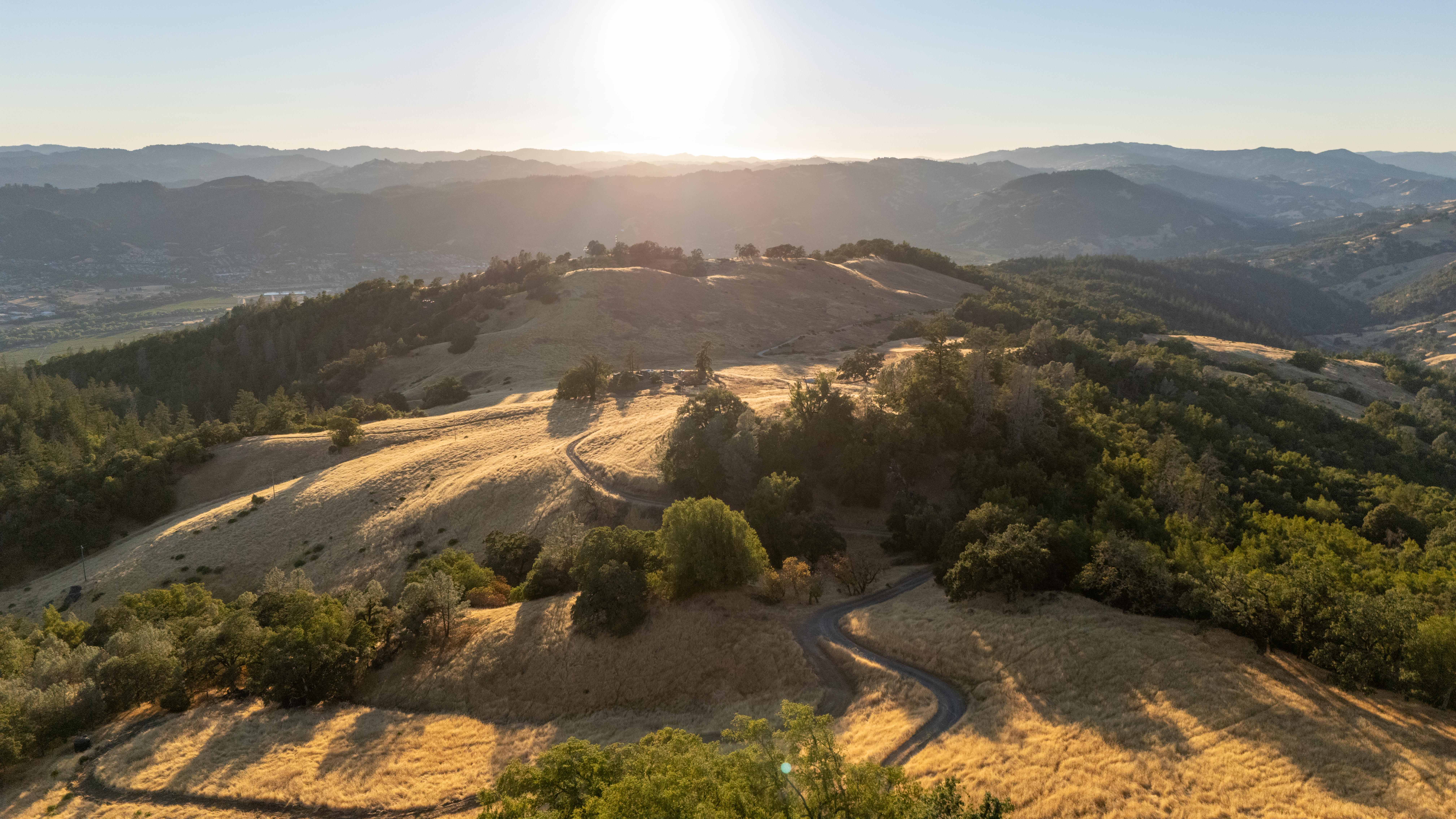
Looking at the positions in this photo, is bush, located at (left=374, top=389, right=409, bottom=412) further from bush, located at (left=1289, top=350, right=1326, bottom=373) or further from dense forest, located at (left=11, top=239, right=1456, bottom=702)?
bush, located at (left=1289, top=350, right=1326, bottom=373)

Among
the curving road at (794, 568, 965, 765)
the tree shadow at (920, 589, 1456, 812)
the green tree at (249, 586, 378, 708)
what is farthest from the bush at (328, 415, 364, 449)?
the tree shadow at (920, 589, 1456, 812)

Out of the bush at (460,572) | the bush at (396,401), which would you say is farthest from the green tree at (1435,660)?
the bush at (396,401)

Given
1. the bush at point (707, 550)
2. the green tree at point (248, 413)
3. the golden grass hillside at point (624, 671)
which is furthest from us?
the green tree at point (248, 413)

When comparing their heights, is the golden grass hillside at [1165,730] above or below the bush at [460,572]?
above

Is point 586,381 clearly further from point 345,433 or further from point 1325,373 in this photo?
point 1325,373

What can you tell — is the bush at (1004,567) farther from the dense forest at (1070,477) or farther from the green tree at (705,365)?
the green tree at (705,365)

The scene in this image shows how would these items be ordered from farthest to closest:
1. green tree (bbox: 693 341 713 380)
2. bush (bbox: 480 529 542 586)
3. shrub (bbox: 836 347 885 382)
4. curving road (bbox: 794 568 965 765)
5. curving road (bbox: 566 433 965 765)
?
Result: green tree (bbox: 693 341 713 380) < shrub (bbox: 836 347 885 382) < bush (bbox: 480 529 542 586) < curving road (bbox: 566 433 965 765) < curving road (bbox: 794 568 965 765)
